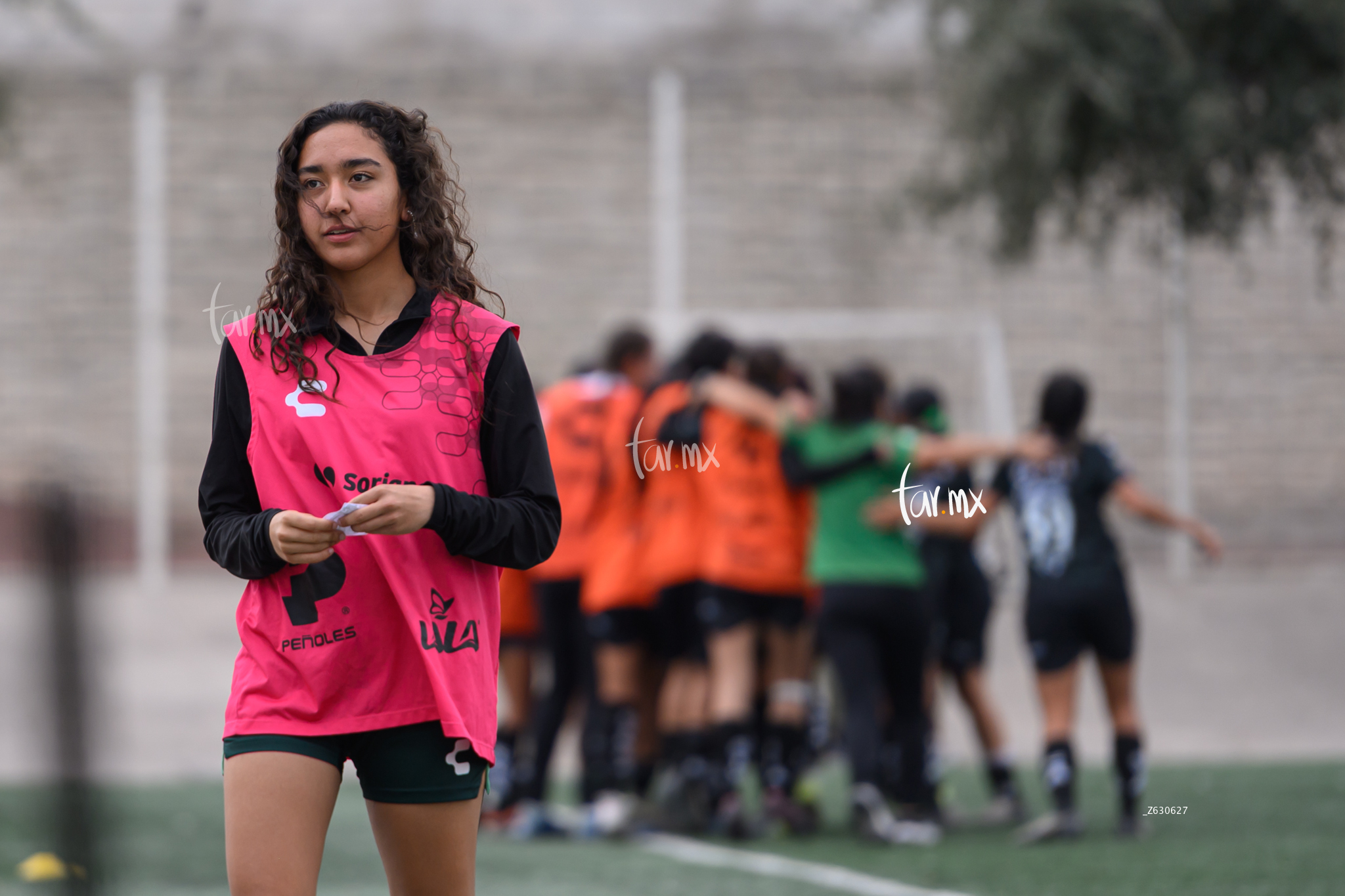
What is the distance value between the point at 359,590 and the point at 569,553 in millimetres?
4999

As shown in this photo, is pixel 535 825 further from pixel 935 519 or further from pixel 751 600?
pixel 935 519

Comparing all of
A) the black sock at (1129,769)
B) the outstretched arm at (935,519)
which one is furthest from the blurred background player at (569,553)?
the black sock at (1129,769)

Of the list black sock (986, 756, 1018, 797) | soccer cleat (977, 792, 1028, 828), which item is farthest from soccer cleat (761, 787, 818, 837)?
black sock (986, 756, 1018, 797)

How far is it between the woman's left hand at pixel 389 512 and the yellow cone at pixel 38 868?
2.36 m

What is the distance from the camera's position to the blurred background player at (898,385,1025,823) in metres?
7.96

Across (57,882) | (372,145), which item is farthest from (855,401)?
(372,145)

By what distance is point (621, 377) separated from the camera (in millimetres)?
7781

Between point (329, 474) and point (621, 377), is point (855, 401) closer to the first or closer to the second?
point (621, 377)

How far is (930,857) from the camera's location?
22.1ft

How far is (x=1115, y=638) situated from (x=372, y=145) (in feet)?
16.6

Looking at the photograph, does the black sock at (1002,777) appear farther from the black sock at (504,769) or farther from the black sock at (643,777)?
the black sock at (504,769)

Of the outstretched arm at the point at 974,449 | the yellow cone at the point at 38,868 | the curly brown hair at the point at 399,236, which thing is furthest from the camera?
the outstretched arm at the point at 974,449

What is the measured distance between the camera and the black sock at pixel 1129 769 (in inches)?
275

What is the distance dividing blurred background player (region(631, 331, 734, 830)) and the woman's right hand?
187 inches
